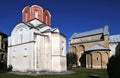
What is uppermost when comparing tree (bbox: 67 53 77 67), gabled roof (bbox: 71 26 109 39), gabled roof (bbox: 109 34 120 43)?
gabled roof (bbox: 71 26 109 39)

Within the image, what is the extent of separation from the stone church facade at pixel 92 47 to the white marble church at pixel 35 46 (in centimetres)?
1373

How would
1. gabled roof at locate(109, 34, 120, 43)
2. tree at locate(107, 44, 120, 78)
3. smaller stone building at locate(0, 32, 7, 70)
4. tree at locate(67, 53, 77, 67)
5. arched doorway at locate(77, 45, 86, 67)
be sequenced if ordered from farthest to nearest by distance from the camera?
1. arched doorway at locate(77, 45, 86, 67)
2. gabled roof at locate(109, 34, 120, 43)
3. tree at locate(67, 53, 77, 67)
4. smaller stone building at locate(0, 32, 7, 70)
5. tree at locate(107, 44, 120, 78)

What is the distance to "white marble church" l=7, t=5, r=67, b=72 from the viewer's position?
1097 inches

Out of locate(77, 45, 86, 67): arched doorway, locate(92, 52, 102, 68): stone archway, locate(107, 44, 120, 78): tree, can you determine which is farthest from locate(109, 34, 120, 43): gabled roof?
locate(107, 44, 120, 78): tree

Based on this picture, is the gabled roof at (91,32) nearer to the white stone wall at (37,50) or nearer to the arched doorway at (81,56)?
the arched doorway at (81,56)

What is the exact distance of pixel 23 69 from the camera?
2869 centimetres

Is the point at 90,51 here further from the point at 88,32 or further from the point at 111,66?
the point at 111,66

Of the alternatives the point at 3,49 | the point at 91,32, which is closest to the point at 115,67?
the point at 3,49

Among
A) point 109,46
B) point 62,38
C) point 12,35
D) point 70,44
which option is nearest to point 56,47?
point 62,38

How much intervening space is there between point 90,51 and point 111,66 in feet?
100

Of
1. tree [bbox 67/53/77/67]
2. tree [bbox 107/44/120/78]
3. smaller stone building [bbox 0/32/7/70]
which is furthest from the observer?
tree [bbox 67/53/77/67]

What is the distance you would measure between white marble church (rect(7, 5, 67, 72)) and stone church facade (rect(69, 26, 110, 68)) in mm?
13733

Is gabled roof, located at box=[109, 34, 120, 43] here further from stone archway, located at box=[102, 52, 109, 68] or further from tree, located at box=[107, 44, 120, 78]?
tree, located at box=[107, 44, 120, 78]

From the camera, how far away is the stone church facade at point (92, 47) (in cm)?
4194
